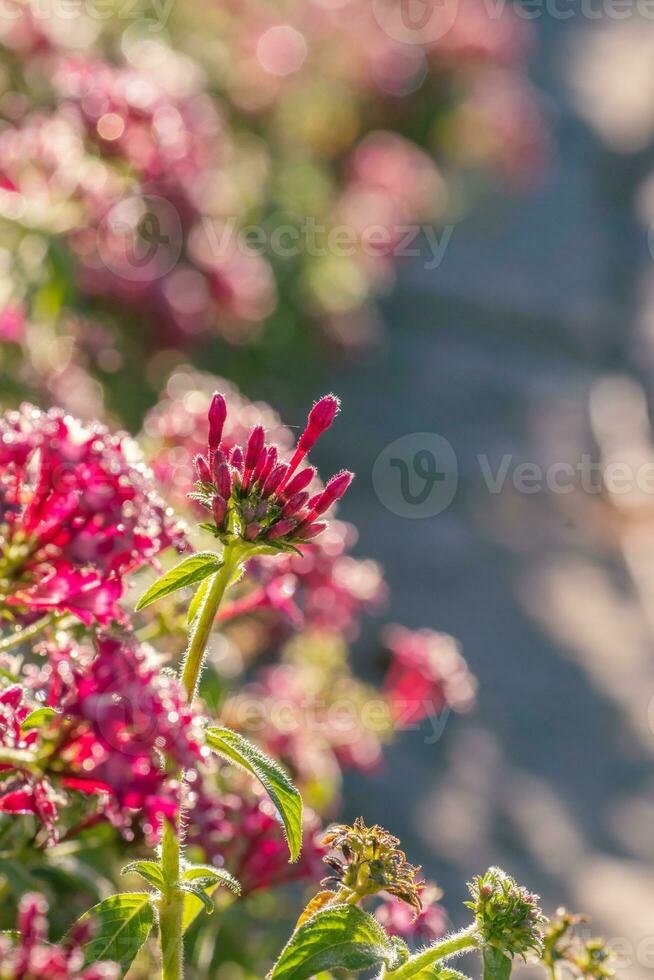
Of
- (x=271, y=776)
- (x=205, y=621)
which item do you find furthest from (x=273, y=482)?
(x=271, y=776)

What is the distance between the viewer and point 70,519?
93cm

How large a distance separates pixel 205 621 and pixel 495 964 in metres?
Result: 0.34

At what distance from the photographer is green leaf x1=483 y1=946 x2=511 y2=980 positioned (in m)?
0.94

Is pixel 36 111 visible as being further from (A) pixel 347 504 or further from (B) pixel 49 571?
(B) pixel 49 571

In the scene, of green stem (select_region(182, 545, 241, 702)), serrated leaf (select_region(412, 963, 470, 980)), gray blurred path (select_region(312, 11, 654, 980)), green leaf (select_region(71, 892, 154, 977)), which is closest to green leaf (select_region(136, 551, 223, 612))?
green stem (select_region(182, 545, 241, 702))

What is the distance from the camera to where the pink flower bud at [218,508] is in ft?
3.05

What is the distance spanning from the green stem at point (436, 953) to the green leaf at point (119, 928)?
193mm

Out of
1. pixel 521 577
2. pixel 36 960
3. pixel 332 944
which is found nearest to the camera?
pixel 36 960

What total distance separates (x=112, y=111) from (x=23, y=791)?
4.62 feet

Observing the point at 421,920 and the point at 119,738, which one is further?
the point at 421,920

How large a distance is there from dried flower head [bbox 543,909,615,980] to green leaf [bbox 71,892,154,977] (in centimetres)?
31

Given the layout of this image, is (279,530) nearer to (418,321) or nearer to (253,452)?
(253,452)

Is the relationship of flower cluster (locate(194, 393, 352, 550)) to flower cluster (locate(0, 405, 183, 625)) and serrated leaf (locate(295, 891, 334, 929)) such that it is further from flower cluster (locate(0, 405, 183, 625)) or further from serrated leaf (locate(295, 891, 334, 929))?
serrated leaf (locate(295, 891, 334, 929))

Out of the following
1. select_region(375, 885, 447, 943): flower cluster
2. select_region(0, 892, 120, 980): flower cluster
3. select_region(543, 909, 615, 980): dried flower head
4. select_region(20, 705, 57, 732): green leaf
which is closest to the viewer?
select_region(0, 892, 120, 980): flower cluster
